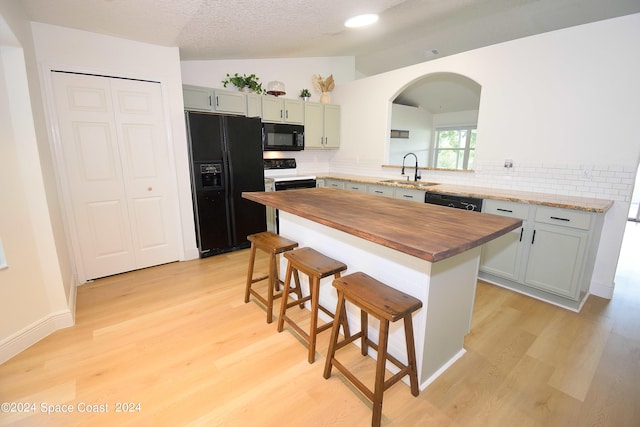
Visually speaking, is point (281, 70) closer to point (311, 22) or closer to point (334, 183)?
point (311, 22)

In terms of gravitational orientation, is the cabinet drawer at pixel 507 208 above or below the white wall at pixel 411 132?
below

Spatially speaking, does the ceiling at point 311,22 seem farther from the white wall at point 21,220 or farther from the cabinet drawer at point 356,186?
the cabinet drawer at point 356,186

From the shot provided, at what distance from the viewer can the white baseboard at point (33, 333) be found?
184 centimetres

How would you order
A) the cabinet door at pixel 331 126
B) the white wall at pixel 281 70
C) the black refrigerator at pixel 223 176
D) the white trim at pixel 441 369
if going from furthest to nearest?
the cabinet door at pixel 331 126
the white wall at pixel 281 70
the black refrigerator at pixel 223 176
the white trim at pixel 441 369

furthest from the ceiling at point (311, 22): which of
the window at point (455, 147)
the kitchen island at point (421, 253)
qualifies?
the window at point (455, 147)

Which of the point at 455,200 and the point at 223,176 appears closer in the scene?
the point at 455,200

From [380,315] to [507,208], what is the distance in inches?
80.3

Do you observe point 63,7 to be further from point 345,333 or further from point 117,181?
point 345,333

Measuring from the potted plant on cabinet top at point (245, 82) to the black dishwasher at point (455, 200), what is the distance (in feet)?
9.09

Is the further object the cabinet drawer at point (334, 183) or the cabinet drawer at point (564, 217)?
the cabinet drawer at point (334, 183)

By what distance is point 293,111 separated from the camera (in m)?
4.45

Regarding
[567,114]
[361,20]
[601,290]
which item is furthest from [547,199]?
[361,20]

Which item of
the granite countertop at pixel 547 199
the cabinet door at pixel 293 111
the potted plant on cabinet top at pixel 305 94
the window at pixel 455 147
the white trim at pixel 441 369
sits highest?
the potted plant on cabinet top at pixel 305 94

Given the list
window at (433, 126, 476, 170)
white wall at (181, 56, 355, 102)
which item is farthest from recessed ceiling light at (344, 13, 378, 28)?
window at (433, 126, 476, 170)
